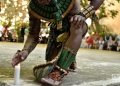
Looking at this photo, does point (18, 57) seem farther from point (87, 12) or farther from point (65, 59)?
point (87, 12)

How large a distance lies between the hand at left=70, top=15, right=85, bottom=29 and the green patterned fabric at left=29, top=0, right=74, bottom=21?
171mm

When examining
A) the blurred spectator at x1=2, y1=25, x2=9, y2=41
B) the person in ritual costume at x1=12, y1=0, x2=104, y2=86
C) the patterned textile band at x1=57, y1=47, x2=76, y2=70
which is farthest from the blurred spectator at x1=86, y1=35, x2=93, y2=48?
the patterned textile band at x1=57, y1=47, x2=76, y2=70

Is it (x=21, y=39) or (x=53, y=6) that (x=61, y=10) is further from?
(x=21, y=39)

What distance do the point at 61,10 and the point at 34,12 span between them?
289 mm

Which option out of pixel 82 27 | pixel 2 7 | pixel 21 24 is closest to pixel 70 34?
pixel 82 27

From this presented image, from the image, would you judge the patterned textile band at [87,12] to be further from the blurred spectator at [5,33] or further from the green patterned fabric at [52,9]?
the blurred spectator at [5,33]

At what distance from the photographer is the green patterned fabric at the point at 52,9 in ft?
11.3

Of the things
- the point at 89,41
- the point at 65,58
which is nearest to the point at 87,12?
the point at 65,58

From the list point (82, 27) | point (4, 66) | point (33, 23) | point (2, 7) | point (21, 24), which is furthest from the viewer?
point (21, 24)

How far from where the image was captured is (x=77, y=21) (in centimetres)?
332

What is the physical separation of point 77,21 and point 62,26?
41cm

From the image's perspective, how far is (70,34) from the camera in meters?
3.47

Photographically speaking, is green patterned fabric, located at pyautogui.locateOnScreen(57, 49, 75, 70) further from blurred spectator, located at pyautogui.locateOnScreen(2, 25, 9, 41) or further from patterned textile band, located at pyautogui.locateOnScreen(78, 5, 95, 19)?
blurred spectator, located at pyautogui.locateOnScreen(2, 25, 9, 41)

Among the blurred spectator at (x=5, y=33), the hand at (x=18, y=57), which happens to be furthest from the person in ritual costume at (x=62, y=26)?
the blurred spectator at (x=5, y=33)
